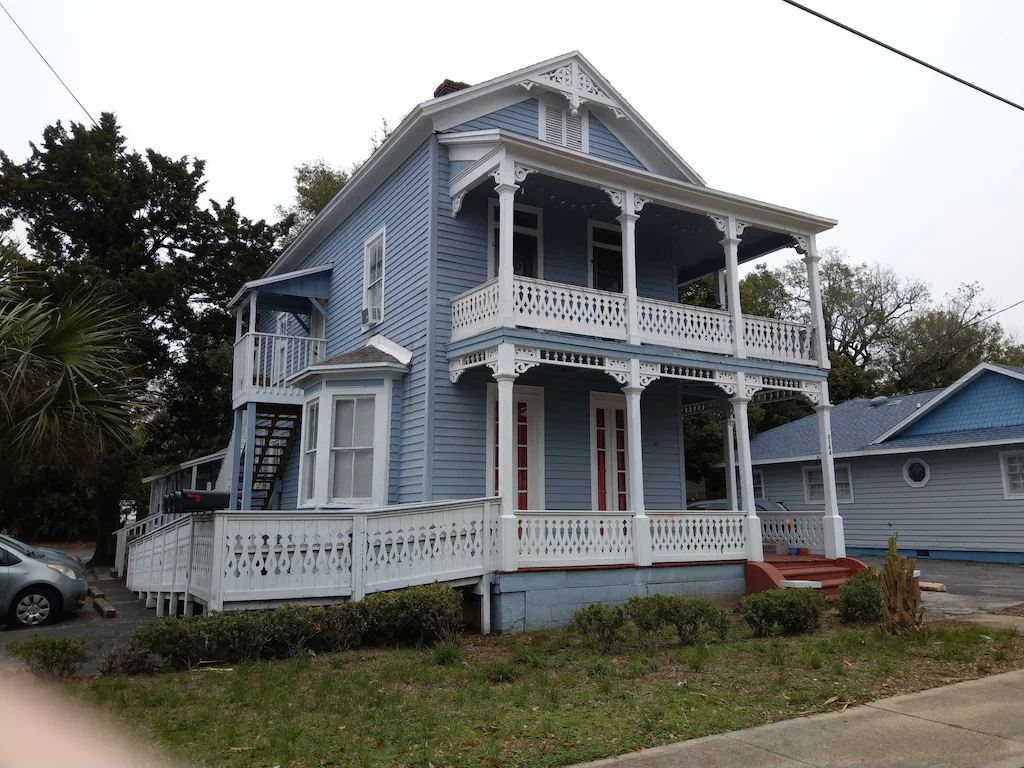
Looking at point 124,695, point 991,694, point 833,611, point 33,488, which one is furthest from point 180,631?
point 33,488

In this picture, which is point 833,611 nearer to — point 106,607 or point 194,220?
point 106,607

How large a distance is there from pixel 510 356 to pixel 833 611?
6.59 m

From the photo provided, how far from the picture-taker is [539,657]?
8.47 meters

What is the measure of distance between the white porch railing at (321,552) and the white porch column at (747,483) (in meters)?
5.25

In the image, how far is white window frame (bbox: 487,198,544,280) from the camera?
14055mm

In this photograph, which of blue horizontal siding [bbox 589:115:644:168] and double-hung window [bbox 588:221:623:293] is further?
blue horizontal siding [bbox 589:115:644:168]

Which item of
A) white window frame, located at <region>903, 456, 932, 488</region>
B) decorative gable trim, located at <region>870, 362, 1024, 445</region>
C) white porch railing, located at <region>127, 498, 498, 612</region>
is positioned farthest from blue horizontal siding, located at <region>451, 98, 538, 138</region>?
white window frame, located at <region>903, 456, 932, 488</region>

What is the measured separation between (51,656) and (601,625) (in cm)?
566

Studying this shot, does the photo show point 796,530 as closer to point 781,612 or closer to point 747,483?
point 747,483

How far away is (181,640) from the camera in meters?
8.02

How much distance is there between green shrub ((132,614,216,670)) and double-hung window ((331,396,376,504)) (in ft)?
17.3

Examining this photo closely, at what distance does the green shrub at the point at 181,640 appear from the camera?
7.92 meters

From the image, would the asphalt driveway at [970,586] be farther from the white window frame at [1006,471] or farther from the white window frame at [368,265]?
the white window frame at [368,265]

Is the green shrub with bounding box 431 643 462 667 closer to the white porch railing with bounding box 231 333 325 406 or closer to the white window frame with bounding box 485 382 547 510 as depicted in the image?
the white window frame with bounding box 485 382 547 510
